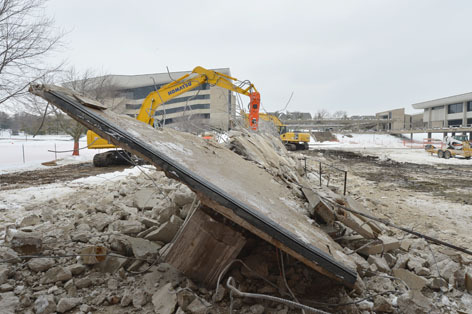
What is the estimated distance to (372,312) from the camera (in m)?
2.36

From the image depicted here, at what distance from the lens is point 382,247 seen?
3.23 meters

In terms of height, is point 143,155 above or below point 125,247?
above

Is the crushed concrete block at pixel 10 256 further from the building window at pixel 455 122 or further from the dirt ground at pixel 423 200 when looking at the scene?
the building window at pixel 455 122

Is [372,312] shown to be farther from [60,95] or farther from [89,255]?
[60,95]

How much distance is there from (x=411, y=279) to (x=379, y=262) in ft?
1.11

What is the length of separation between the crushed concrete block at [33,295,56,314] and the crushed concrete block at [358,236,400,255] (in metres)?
3.38

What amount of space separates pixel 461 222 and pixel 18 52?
604 inches

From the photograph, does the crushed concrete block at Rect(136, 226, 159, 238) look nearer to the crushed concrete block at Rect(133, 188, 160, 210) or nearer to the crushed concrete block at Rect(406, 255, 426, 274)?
the crushed concrete block at Rect(133, 188, 160, 210)

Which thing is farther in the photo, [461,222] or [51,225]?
[461,222]

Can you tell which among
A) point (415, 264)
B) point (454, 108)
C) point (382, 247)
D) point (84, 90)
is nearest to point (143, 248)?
point (382, 247)

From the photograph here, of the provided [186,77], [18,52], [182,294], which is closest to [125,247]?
[182,294]

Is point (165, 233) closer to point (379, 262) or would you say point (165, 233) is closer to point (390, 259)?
point (379, 262)

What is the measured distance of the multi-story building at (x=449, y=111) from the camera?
140 ft

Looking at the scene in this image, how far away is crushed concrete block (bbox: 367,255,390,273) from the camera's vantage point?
292 centimetres
